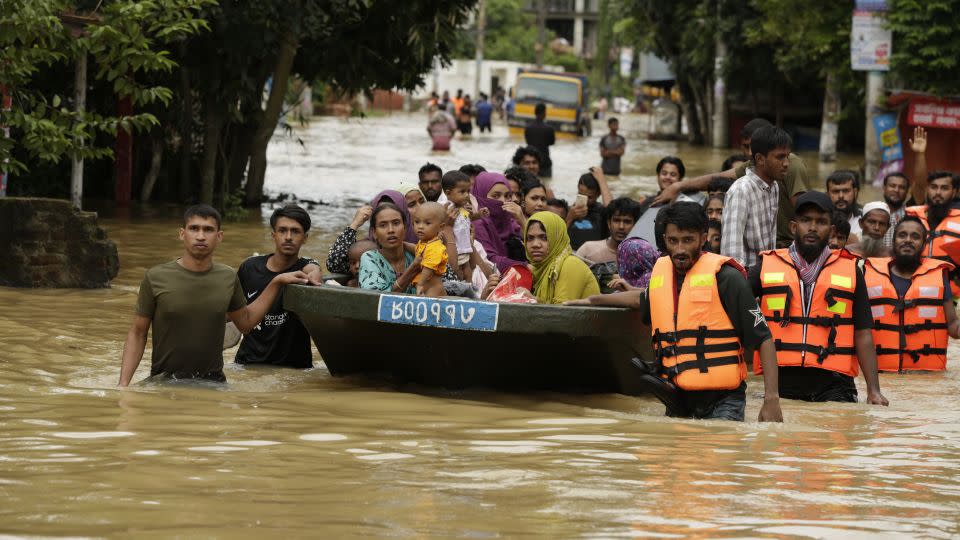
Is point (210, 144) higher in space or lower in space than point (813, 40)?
lower

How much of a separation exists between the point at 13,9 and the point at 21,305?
2.20m

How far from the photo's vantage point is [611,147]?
27469mm

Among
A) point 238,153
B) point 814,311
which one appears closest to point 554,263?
point 814,311

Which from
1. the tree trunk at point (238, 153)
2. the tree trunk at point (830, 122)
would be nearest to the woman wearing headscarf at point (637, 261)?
the tree trunk at point (238, 153)

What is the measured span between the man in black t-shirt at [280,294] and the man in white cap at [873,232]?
421 centimetres

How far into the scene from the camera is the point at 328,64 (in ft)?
69.3

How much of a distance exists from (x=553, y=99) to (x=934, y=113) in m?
20.6

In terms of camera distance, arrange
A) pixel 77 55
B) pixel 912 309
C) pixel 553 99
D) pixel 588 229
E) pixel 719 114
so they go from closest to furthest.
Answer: pixel 912 309
pixel 588 229
pixel 77 55
pixel 719 114
pixel 553 99

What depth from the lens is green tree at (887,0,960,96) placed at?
89.2 ft

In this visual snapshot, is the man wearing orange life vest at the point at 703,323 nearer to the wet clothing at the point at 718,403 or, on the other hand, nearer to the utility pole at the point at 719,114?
the wet clothing at the point at 718,403

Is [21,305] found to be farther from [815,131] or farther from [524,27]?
[524,27]

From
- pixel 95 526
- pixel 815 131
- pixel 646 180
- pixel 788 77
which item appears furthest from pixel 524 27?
pixel 95 526

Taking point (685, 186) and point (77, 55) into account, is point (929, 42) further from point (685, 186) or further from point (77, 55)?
point (685, 186)

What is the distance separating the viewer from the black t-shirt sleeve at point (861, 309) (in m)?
7.92
